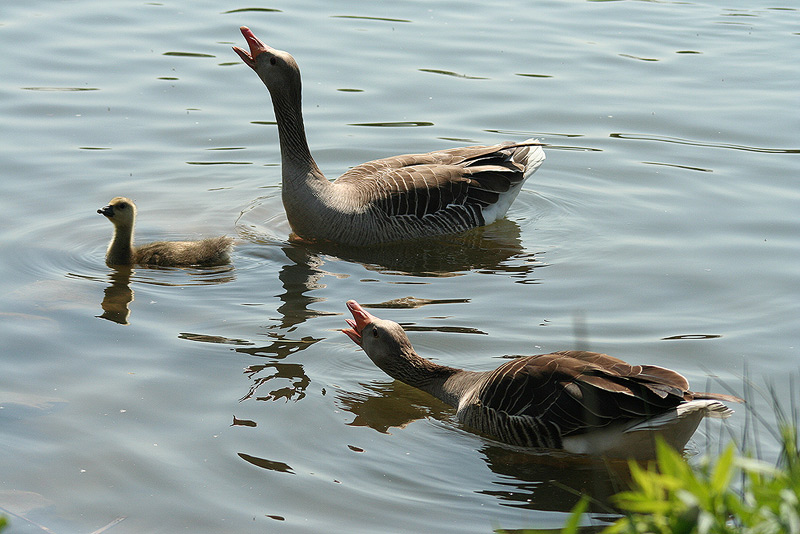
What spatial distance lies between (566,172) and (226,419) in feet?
21.9

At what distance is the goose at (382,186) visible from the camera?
10.2 metres

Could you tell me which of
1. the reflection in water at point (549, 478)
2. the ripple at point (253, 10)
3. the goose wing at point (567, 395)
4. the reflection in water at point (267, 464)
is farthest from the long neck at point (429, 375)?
the ripple at point (253, 10)

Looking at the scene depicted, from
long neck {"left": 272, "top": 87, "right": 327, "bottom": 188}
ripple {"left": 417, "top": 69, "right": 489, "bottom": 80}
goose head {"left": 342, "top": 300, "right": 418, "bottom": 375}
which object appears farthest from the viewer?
ripple {"left": 417, "top": 69, "right": 489, "bottom": 80}

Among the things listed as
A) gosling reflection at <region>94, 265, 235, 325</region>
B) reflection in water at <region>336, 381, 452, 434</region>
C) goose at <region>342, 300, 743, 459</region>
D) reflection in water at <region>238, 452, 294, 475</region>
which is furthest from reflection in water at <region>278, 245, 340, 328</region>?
reflection in water at <region>238, 452, 294, 475</region>

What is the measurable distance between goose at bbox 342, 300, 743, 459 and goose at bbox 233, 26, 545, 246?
12.0ft

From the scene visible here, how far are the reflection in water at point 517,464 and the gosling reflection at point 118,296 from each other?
227 cm

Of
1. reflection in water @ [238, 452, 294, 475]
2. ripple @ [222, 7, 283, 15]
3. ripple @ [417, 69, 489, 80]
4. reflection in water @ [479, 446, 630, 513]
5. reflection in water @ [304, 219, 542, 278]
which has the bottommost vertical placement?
reflection in water @ [238, 452, 294, 475]

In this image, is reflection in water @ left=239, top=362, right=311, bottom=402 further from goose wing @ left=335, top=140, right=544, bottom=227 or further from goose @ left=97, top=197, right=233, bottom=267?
goose wing @ left=335, top=140, right=544, bottom=227

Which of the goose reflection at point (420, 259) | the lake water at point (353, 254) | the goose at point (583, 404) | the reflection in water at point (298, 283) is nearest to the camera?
the goose at point (583, 404)

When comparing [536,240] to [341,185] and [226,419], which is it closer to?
[341,185]

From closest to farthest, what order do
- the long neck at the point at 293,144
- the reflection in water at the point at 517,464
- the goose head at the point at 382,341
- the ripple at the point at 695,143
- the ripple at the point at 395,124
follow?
1. the reflection in water at the point at 517,464
2. the goose head at the point at 382,341
3. the long neck at the point at 293,144
4. the ripple at the point at 695,143
5. the ripple at the point at 395,124

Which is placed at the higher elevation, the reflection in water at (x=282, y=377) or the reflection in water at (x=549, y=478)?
the reflection in water at (x=549, y=478)

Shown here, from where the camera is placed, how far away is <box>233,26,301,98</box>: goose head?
1045 centimetres

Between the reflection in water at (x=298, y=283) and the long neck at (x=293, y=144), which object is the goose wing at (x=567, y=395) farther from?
the long neck at (x=293, y=144)
